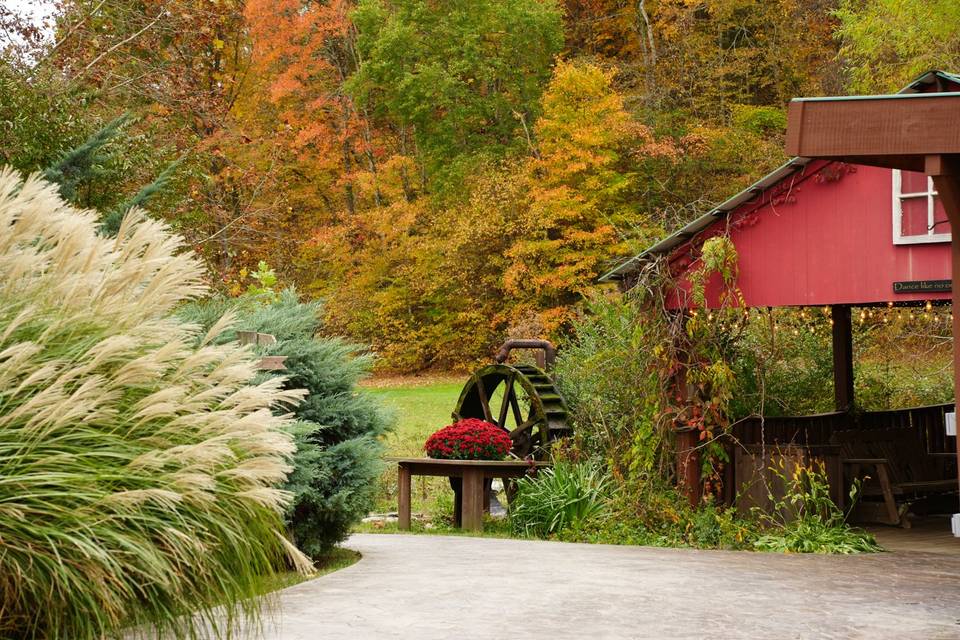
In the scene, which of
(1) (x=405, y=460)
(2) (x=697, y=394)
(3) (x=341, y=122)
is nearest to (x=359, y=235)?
(3) (x=341, y=122)

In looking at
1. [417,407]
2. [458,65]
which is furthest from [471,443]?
[458,65]

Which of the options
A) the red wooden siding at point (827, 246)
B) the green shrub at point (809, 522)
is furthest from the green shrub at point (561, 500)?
the red wooden siding at point (827, 246)

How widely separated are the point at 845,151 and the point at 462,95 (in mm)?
27926

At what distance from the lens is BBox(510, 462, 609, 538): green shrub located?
11.2m

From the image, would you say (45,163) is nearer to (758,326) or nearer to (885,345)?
(758,326)

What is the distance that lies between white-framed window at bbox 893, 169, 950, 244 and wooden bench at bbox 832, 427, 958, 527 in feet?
Answer: 7.84

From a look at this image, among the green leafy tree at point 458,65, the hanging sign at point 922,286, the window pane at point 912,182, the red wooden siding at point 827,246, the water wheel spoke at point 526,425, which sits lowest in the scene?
the water wheel spoke at point 526,425

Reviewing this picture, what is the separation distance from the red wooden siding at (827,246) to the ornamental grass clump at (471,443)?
3.34 meters

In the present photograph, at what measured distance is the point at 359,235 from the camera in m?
33.6

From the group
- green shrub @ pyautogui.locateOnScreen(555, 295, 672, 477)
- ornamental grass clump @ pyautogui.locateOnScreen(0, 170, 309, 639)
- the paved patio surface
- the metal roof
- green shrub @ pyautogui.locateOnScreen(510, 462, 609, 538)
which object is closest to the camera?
ornamental grass clump @ pyautogui.locateOnScreen(0, 170, 309, 639)

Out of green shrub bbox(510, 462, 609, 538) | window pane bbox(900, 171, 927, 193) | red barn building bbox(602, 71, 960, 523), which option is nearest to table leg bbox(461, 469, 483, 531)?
green shrub bbox(510, 462, 609, 538)

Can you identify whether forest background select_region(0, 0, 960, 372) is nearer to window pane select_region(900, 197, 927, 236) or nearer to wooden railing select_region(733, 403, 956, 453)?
wooden railing select_region(733, 403, 956, 453)

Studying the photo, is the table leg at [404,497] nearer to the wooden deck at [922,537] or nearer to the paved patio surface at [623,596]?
the paved patio surface at [623,596]

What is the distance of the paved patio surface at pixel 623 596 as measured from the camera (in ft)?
20.0
